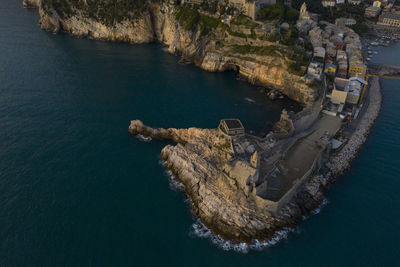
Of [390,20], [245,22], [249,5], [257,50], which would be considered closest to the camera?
[257,50]

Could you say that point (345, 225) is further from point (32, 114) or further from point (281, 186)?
point (32, 114)

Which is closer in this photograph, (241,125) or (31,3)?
(241,125)

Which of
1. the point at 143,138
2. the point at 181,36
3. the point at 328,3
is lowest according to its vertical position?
the point at 143,138

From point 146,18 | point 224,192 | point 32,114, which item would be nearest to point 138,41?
point 146,18

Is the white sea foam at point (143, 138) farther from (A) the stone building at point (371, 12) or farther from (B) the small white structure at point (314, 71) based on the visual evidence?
(A) the stone building at point (371, 12)

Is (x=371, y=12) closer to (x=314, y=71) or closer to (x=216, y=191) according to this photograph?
(x=314, y=71)

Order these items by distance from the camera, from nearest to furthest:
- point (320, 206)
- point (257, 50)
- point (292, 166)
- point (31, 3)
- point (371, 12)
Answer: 1. point (320, 206)
2. point (292, 166)
3. point (257, 50)
4. point (371, 12)
5. point (31, 3)

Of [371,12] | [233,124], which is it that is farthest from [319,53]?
[371,12]
